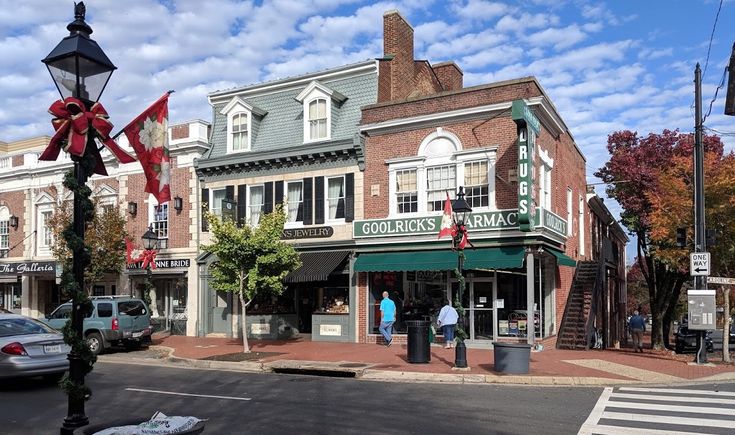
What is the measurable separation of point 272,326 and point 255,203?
187 inches

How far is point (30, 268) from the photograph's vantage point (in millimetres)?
29766

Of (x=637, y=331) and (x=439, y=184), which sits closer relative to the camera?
(x=439, y=184)

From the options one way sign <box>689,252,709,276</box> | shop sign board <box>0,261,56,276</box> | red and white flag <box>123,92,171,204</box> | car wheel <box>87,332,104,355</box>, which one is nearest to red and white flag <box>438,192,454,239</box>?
one way sign <box>689,252,709,276</box>

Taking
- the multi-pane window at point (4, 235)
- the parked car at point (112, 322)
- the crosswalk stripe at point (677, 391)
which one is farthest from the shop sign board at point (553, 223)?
the multi-pane window at point (4, 235)

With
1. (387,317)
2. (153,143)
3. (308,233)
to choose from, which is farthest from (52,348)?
(308,233)

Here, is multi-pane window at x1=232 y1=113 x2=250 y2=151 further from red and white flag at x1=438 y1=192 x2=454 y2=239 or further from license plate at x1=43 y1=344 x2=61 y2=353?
license plate at x1=43 y1=344 x2=61 y2=353

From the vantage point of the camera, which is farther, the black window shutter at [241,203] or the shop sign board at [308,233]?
the black window shutter at [241,203]

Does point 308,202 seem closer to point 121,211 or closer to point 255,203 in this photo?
point 255,203

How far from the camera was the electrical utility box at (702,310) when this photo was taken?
16.7 meters

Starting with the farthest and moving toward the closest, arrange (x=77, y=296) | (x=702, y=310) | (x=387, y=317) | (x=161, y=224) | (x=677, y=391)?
(x=161, y=224) → (x=387, y=317) → (x=702, y=310) → (x=677, y=391) → (x=77, y=296)

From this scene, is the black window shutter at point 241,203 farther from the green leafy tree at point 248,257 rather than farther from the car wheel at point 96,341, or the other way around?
the car wheel at point 96,341

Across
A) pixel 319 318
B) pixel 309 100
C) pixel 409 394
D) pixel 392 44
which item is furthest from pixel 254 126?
pixel 409 394

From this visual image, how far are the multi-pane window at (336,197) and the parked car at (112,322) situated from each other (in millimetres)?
7173

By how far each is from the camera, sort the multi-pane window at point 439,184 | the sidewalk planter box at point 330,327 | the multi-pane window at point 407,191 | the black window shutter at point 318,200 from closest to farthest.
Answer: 1. the multi-pane window at point 439,184
2. the multi-pane window at point 407,191
3. the sidewalk planter box at point 330,327
4. the black window shutter at point 318,200
